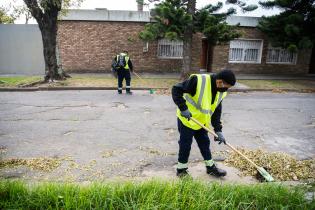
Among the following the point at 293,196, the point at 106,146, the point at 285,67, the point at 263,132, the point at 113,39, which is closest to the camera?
the point at 293,196

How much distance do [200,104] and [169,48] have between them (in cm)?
1365

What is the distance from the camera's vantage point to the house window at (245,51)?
1767cm

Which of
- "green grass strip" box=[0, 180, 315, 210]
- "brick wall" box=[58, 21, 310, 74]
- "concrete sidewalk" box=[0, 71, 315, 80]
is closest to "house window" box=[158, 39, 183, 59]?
"brick wall" box=[58, 21, 310, 74]

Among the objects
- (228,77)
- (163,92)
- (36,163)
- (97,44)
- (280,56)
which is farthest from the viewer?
(280,56)

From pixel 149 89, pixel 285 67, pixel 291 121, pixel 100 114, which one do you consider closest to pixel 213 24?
pixel 149 89

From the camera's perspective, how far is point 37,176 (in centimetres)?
420

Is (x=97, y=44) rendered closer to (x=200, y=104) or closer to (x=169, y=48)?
(x=169, y=48)

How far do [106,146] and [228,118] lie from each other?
3.63 m

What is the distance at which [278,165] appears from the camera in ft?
15.2

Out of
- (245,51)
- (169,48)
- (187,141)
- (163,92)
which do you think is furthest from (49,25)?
(245,51)

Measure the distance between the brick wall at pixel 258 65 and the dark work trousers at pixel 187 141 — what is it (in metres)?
13.8

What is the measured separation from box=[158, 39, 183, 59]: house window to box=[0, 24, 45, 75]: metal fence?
692 cm

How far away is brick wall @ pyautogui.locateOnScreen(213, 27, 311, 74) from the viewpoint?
17.4m

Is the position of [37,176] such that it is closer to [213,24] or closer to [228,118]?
[228,118]
